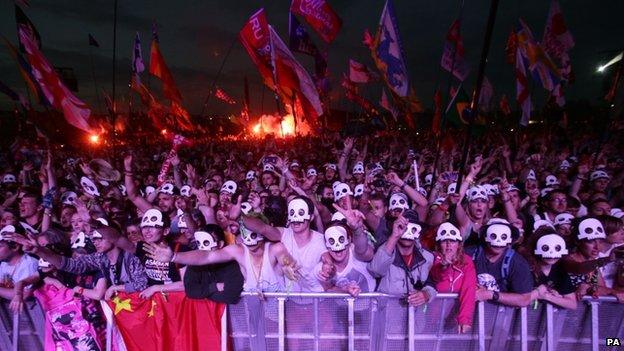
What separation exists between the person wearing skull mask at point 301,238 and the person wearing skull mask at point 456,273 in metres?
1.35

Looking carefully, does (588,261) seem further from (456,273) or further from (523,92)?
(523,92)

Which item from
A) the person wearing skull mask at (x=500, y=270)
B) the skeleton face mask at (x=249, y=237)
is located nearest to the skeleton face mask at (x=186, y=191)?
the skeleton face mask at (x=249, y=237)

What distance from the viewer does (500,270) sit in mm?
4570

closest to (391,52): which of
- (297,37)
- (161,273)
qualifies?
(297,37)

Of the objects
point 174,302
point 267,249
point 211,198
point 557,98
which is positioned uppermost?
point 557,98

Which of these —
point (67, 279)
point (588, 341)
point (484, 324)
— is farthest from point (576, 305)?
point (67, 279)

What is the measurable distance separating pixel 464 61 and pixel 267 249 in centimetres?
1272

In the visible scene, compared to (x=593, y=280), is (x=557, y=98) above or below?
above

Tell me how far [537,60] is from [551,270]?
1113 cm

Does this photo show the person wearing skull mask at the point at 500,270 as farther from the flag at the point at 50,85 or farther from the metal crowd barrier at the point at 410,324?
the flag at the point at 50,85

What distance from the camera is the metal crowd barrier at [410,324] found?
14.2ft

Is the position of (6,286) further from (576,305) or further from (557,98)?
(557,98)

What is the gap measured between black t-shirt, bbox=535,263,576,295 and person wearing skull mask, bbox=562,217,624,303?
15 centimetres

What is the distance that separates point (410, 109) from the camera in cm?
2003
